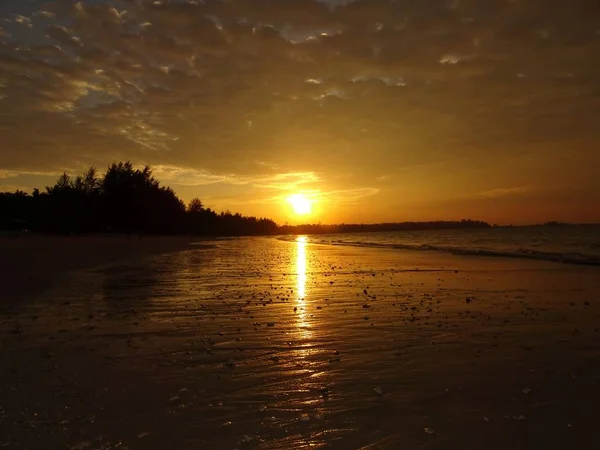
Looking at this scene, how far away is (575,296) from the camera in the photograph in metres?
18.3

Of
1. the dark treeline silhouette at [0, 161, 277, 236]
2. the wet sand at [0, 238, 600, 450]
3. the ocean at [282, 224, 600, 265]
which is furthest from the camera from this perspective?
the dark treeline silhouette at [0, 161, 277, 236]

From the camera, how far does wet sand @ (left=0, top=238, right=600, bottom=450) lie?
6.18 m

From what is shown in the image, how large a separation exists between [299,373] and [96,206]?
99.3m

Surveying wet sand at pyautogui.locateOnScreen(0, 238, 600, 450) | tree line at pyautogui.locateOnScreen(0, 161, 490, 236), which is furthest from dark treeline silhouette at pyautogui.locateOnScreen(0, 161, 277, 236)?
wet sand at pyautogui.locateOnScreen(0, 238, 600, 450)

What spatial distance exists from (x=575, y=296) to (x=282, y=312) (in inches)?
486

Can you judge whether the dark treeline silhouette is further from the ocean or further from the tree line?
the ocean

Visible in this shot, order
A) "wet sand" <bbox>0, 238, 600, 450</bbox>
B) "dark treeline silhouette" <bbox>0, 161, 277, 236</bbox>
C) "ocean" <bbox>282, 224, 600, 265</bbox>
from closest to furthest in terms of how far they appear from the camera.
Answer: "wet sand" <bbox>0, 238, 600, 450</bbox>, "ocean" <bbox>282, 224, 600, 265</bbox>, "dark treeline silhouette" <bbox>0, 161, 277, 236</bbox>

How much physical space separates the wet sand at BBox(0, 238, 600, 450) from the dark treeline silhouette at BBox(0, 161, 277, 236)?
82.6 m

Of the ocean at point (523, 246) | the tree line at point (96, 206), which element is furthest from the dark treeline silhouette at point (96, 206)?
the ocean at point (523, 246)

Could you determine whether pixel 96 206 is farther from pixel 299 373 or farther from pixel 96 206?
pixel 299 373

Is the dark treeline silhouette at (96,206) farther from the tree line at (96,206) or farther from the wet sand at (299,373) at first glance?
the wet sand at (299,373)

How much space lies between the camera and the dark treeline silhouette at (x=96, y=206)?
90688mm

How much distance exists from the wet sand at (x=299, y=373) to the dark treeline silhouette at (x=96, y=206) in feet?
271

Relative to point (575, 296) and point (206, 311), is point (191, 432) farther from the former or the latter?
point (575, 296)
